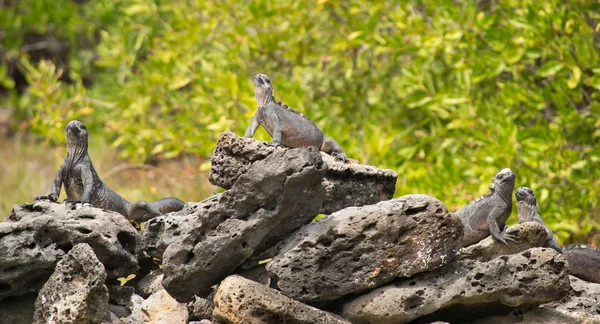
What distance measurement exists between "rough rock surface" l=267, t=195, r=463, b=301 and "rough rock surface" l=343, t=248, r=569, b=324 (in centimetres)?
12

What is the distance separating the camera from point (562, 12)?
9352 millimetres

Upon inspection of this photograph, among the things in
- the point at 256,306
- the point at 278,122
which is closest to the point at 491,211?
the point at 278,122

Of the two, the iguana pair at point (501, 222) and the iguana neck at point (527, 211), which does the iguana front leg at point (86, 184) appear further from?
the iguana neck at point (527, 211)

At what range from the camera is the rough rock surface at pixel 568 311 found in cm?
590

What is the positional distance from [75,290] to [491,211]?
3.00m

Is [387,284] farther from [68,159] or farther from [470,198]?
[470,198]

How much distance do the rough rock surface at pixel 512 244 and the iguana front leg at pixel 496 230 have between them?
1.0 inches

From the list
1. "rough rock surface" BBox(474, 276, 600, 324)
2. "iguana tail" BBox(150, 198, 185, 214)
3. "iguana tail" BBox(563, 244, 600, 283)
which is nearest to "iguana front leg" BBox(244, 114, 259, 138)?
"iguana tail" BBox(150, 198, 185, 214)

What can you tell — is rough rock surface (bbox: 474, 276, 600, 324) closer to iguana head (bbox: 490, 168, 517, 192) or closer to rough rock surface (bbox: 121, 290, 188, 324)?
iguana head (bbox: 490, 168, 517, 192)

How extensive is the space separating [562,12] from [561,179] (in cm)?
184

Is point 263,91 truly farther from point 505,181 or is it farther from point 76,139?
point 505,181

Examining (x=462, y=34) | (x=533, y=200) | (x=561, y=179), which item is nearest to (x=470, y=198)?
(x=561, y=179)

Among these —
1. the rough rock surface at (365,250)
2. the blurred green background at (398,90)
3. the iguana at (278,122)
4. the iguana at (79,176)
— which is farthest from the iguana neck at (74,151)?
the blurred green background at (398,90)

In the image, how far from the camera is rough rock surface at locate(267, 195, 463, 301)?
558 centimetres
